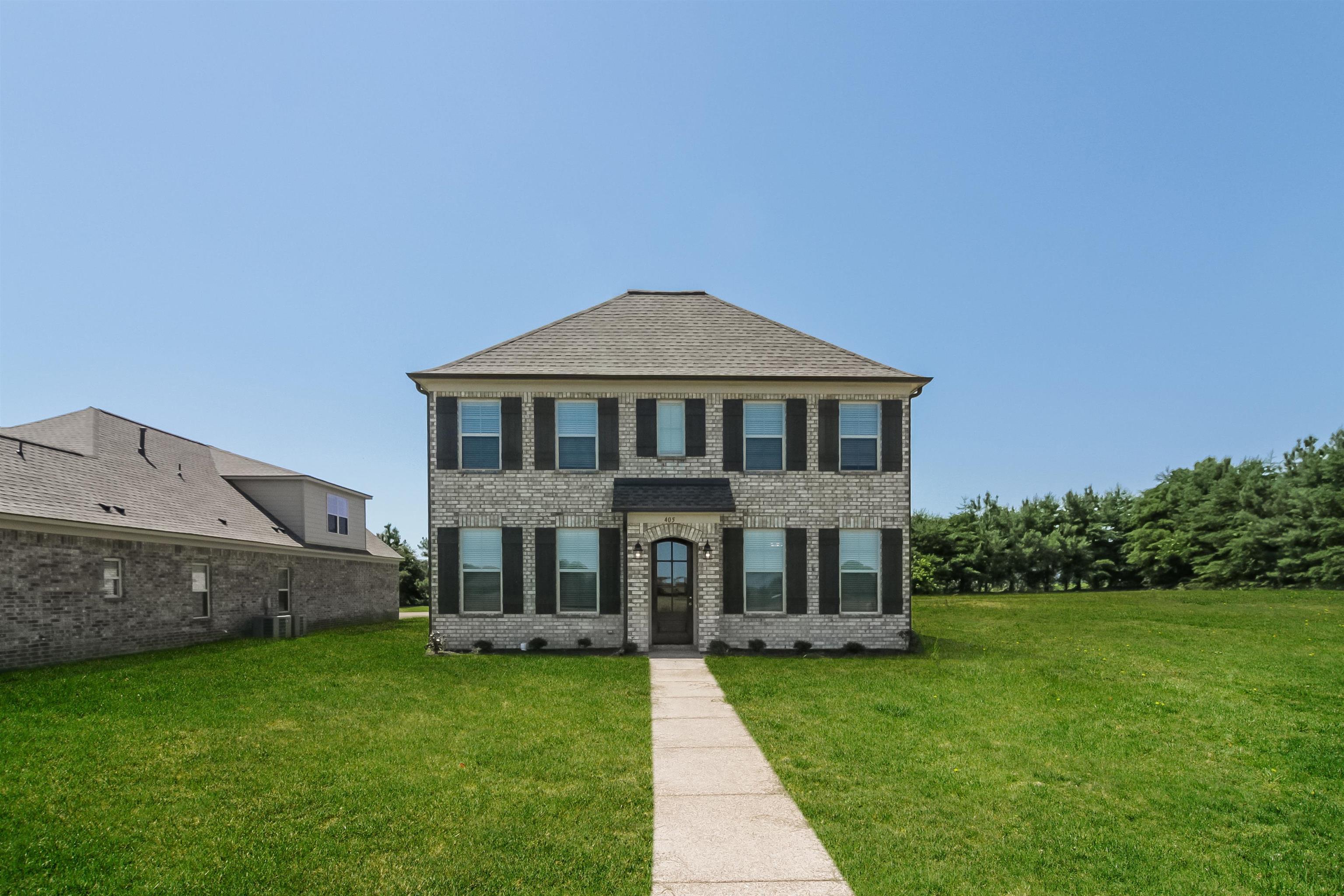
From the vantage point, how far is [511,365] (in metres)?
16.9

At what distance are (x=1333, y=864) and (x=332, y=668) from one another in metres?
14.2

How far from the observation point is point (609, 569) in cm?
1666

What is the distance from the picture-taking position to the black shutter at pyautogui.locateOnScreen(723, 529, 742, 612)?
16609mm

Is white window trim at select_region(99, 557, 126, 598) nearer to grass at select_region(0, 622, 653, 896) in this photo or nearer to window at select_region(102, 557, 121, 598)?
window at select_region(102, 557, 121, 598)

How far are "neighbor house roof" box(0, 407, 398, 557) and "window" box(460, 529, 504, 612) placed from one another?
7216 mm

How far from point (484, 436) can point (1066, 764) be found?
1240cm

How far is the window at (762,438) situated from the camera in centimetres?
1698

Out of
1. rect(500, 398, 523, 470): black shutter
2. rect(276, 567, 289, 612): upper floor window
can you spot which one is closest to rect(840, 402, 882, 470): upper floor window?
rect(500, 398, 523, 470): black shutter

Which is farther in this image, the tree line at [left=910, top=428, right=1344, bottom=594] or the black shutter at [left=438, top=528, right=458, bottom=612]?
the tree line at [left=910, top=428, right=1344, bottom=594]

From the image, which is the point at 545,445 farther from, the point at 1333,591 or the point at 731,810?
the point at 1333,591

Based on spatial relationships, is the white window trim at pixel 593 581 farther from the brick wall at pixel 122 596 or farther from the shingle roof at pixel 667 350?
the brick wall at pixel 122 596

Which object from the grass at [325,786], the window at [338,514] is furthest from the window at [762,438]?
the window at [338,514]

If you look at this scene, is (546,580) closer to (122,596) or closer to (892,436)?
(892,436)

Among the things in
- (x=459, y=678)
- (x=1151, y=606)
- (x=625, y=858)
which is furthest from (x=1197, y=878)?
(x=1151, y=606)
